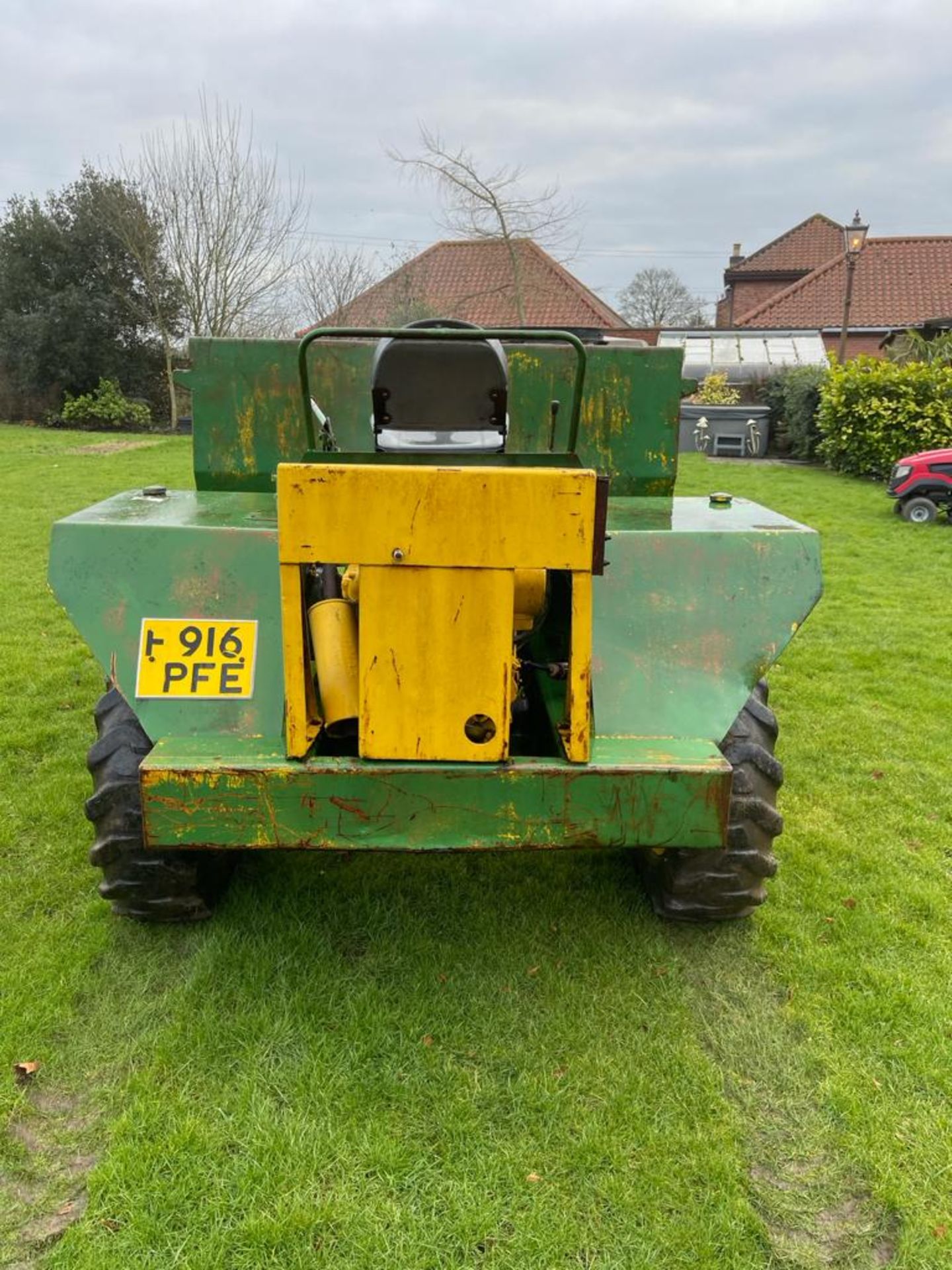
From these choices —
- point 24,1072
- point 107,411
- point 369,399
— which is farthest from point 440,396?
point 107,411

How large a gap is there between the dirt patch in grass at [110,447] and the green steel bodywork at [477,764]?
1471cm

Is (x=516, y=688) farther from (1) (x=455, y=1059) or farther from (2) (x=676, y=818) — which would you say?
(1) (x=455, y=1059)

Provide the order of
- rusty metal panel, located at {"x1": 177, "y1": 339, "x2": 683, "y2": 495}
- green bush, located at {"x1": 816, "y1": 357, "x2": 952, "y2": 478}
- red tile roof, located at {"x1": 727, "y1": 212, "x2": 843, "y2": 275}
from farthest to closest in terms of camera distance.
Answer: red tile roof, located at {"x1": 727, "y1": 212, "x2": 843, "y2": 275} → green bush, located at {"x1": 816, "y1": 357, "x2": 952, "y2": 478} → rusty metal panel, located at {"x1": 177, "y1": 339, "x2": 683, "y2": 495}

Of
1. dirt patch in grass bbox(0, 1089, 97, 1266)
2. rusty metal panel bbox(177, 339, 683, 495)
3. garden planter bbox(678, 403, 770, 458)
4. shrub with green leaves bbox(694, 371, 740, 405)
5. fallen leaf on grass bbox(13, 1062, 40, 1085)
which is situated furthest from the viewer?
shrub with green leaves bbox(694, 371, 740, 405)

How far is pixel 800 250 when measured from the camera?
34000 millimetres

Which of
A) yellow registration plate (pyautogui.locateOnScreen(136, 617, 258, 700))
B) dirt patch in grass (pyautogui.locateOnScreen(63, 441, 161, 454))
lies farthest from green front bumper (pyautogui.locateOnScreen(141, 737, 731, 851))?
dirt patch in grass (pyautogui.locateOnScreen(63, 441, 161, 454))

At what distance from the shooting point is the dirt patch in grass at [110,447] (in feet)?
56.5

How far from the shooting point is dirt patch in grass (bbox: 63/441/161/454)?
17234 mm

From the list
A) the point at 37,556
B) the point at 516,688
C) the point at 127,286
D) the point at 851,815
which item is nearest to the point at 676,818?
the point at 516,688

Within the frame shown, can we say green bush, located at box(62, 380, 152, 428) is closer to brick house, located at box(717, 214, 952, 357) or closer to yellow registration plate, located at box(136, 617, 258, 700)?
brick house, located at box(717, 214, 952, 357)

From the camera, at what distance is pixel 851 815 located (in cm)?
401

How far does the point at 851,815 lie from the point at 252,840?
106 inches

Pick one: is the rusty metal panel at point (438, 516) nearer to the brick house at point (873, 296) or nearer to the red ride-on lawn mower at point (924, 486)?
the red ride-on lawn mower at point (924, 486)

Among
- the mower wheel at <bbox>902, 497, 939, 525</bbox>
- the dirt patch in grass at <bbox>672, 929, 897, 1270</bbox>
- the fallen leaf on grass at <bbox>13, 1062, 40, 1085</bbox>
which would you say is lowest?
the dirt patch in grass at <bbox>672, 929, 897, 1270</bbox>
